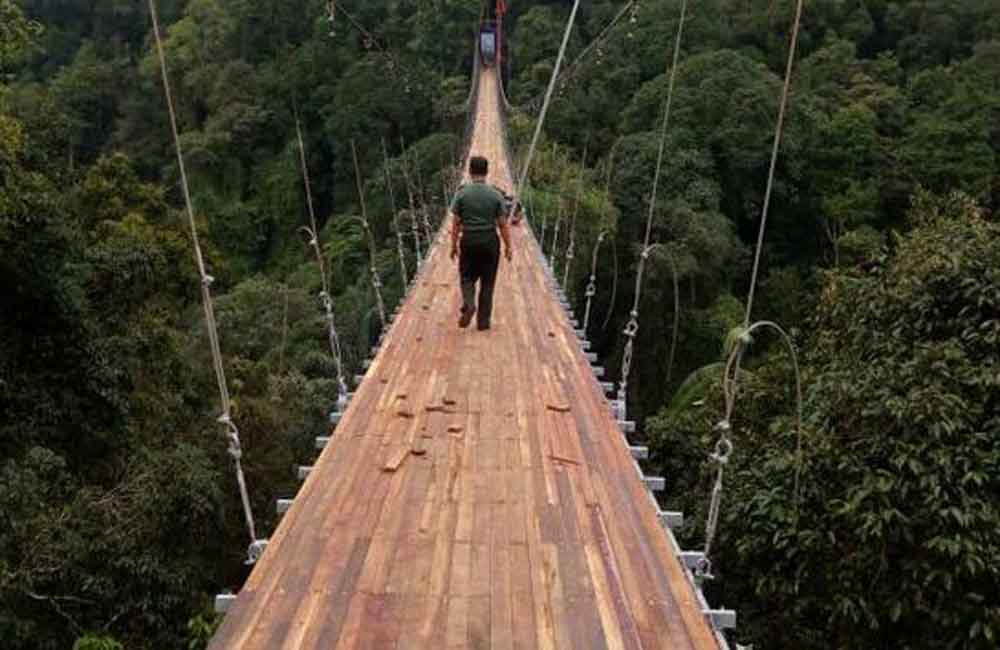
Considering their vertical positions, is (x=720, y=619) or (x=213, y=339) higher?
(x=213, y=339)

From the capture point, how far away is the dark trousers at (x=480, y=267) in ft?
12.4

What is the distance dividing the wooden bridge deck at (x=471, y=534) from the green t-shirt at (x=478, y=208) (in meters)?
0.54

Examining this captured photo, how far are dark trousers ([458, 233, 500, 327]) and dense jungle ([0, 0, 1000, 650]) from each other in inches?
36.0

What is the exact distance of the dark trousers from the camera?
3770 mm

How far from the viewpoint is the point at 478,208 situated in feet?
12.2

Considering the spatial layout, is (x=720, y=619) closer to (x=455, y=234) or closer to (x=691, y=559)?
(x=691, y=559)

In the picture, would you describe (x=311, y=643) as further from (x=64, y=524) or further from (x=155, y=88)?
(x=155, y=88)

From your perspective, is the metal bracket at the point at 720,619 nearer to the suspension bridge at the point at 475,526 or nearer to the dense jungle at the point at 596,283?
the suspension bridge at the point at 475,526

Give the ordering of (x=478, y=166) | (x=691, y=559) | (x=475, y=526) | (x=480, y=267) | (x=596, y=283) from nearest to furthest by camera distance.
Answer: (x=691, y=559) → (x=475, y=526) → (x=478, y=166) → (x=480, y=267) → (x=596, y=283)

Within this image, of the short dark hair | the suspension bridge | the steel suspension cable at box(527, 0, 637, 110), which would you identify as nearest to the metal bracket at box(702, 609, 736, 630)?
the suspension bridge

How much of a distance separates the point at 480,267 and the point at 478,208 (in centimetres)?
25

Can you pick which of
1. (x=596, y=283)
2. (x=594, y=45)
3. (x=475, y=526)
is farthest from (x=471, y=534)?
(x=594, y=45)

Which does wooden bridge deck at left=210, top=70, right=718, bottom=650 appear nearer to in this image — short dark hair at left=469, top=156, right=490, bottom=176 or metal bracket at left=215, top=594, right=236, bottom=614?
metal bracket at left=215, top=594, right=236, bottom=614

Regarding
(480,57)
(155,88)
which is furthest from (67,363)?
(155,88)
